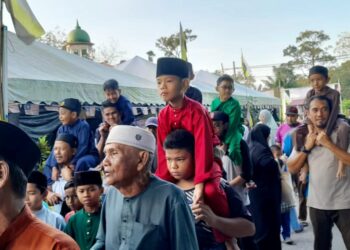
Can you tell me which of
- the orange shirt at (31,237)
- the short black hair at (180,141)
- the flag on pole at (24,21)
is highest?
the flag on pole at (24,21)

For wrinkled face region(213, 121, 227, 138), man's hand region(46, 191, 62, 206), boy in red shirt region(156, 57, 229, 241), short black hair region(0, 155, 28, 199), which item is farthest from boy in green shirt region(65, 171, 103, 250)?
short black hair region(0, 155, 28, 199)

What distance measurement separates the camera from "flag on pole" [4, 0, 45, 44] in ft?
13.6

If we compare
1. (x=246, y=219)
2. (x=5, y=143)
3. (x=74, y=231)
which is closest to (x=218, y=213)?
(x=246, y=219)

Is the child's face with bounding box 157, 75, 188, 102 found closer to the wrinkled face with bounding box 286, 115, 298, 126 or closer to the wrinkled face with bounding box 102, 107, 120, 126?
the wrinkled face with bounding box 102, 107, 120, 126

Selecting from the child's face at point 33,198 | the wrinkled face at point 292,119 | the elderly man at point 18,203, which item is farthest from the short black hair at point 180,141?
the wrinkled face at point 292,119

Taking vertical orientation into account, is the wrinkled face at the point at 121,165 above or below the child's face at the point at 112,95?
below

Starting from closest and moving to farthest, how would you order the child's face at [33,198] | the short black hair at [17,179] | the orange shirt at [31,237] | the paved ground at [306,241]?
1. the orange shirt at [31,237]
2. the short black hair at [17,179]
3. the child's face at [33,198]
4. the paved ground at [306,241]

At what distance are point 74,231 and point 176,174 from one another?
1115 mm

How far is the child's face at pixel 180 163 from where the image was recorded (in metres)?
3.08

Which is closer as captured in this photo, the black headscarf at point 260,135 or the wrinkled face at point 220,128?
the wrinkled face at point 220,128

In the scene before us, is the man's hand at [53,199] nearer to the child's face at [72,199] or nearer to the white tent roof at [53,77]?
the child's face at [72,199]

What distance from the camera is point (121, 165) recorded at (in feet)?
8.10

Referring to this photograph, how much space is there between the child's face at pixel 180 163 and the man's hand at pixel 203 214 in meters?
0.29

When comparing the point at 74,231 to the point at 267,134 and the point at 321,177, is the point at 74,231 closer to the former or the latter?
the point at 321,177
